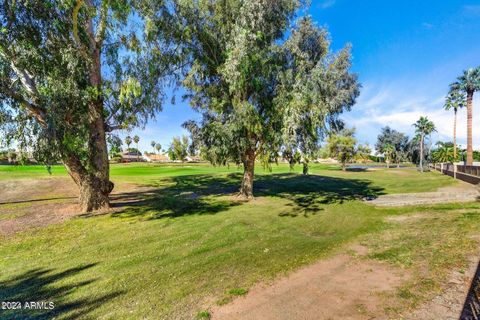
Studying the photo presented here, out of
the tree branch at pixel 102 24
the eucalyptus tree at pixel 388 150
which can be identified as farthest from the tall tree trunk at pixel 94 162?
the eucalyptus tree at pixel 388 150

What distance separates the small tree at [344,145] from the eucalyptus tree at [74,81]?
41824 mm

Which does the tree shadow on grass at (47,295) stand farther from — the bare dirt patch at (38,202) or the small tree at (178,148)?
the small tree at (178,148)

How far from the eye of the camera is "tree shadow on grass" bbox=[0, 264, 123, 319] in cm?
468

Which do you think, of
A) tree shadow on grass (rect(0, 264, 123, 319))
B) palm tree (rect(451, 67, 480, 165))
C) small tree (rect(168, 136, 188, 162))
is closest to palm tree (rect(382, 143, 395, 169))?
palm tree (rect(451, 67, 480, 165))

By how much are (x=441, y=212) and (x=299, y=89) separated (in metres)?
8.91

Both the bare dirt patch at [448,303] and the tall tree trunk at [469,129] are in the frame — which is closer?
the bare dirt patch at [448,303]

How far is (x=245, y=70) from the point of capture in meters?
12.9

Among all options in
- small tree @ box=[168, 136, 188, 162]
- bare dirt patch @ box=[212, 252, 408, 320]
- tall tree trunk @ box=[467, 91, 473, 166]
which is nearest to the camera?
bare dirt patch @ box=[212, 252, 408, 320]

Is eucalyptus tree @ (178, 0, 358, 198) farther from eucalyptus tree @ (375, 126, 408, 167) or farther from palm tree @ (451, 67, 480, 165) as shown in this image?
eucalyptus tree @ (375, 126, 408, 167)

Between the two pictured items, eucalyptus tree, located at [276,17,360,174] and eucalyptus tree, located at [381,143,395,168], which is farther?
eucalyptus tree, located at [381,143,395,168]

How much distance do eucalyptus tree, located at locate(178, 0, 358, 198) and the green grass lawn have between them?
4118 mm

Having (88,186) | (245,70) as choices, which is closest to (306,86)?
(245,70)

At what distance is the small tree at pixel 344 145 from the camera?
160 ft

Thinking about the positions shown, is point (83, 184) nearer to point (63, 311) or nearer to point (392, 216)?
point (63, 311)
